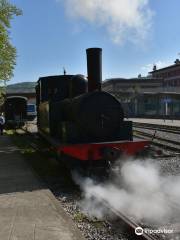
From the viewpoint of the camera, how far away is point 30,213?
22.9 feet

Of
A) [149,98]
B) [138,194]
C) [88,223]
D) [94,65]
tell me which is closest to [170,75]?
[149,98]

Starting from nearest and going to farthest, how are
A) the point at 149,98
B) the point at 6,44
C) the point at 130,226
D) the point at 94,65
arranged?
the point at 130,226 < the point at 94,65 < the point at 6,44 < the point at 149,98

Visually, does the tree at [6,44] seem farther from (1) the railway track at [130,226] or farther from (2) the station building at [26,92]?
(2) the station building at [26,92]

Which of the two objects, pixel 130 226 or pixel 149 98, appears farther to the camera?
pixel 149 98

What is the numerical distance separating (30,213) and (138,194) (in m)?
2.80

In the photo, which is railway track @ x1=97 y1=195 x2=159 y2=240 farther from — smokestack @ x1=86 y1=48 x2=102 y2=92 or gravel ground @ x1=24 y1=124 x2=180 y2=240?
smokestack @ x1=86 y1=48 x2=102 y2=92

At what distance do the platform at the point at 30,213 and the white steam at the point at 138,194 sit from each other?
2.84 feet

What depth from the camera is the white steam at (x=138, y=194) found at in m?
7.47

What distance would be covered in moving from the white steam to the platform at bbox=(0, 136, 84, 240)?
2.84ft

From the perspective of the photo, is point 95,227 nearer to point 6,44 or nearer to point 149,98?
point 6,44

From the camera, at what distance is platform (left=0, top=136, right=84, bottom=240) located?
5836 millimetres

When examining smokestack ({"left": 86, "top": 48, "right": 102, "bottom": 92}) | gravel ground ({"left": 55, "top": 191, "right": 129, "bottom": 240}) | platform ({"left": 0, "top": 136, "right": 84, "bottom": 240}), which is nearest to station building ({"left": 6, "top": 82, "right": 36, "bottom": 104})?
smokestack ({"left": 86, "top": 48, "right": 102, "bottom": 92})

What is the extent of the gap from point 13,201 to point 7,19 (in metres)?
16.1

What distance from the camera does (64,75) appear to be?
1414cm
